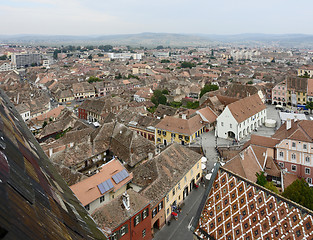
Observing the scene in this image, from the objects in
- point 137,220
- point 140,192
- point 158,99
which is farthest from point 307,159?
point 158,99

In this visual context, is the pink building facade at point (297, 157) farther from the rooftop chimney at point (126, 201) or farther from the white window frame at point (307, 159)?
the rooftop chimney at point (126, 201)

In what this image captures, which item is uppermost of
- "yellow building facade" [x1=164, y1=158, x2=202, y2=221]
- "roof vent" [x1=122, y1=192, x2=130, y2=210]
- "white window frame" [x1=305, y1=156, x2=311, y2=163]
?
"roof vent" [x1=122, y1=192, x2=130, y2=210]

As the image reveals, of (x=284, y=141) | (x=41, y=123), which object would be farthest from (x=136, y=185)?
(x=41, y=123)

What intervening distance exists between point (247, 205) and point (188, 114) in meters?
37.2

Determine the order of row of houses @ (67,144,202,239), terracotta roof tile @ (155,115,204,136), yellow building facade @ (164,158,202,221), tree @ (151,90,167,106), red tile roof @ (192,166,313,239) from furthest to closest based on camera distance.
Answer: tree @ (151,90,167,106), terracotta roof tile @ (155,115,204,136), yellow building facade @ (164,158,202,221), row of houses @ (67,144,202,239), red tile roof @ (192,166,313,239)

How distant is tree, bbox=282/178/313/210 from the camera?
2018cm

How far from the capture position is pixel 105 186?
2394cm

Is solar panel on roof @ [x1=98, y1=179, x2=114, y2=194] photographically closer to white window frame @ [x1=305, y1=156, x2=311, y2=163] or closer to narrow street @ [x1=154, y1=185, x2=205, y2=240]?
narrow street @ [x1=154, y1=185, x2=205, y2=240]

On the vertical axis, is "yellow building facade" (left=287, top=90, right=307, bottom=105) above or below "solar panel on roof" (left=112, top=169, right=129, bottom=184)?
above

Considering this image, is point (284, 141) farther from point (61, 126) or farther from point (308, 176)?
point (61, 126)

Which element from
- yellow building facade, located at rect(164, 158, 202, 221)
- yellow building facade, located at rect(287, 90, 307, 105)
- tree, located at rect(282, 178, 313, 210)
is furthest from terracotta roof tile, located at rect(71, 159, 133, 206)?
yellow building facade, located at rect(287, 90, 307, 105)

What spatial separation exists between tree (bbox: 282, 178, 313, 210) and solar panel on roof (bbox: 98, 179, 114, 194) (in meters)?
16.5

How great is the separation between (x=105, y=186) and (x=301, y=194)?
17.9m

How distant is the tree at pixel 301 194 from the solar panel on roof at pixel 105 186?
16.5 meters
